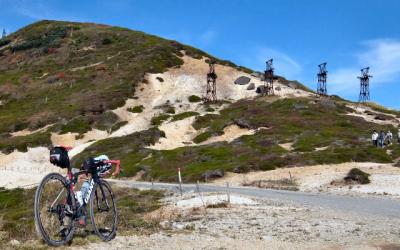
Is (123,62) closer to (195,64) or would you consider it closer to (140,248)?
Result: (195,64)

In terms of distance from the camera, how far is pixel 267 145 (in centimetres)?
6009

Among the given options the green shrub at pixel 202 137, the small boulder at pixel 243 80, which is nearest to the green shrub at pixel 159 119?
the green shrub at pixel 202 137

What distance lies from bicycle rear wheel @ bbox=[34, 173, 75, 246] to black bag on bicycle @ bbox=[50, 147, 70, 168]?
0.24 meters

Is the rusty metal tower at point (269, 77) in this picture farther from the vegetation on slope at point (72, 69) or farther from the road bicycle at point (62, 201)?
the road bicycle at point (62, 201)

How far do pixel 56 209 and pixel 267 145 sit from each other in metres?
50.9

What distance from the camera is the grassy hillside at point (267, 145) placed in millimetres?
49531

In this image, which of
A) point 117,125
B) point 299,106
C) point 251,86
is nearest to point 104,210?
point 117,125

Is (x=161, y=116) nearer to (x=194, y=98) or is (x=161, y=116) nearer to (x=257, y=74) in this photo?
(x=194, y=98)

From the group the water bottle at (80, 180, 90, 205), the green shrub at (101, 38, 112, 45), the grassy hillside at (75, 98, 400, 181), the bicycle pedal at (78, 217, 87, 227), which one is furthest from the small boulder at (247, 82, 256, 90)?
the bicycle pedal at (78, 217, 87, 227)

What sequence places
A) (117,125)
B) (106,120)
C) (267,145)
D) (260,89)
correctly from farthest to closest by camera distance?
(260,89) < (106,120) < (117,125) < (267,145)

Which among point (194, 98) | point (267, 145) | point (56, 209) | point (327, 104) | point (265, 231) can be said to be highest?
point (194, 98)

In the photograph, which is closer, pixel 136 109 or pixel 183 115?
pixel 183 115

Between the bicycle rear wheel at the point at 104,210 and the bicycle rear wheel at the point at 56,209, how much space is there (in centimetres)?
85

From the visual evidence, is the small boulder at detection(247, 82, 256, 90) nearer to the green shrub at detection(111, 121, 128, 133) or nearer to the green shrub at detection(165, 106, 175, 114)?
the green shrub at detection(165, 106, 175, 114)
